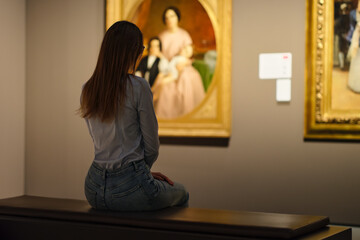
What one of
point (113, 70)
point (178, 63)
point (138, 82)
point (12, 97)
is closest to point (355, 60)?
point (178, 63)

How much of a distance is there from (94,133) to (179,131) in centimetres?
346

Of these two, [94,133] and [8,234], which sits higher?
[94,133]

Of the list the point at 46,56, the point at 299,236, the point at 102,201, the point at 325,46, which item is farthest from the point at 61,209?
the point at 46,56

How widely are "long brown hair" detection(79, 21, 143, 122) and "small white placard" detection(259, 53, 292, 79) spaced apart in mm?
3352

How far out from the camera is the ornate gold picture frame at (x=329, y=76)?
6.99 metres

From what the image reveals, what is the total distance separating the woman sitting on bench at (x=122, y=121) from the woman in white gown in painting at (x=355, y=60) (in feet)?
11.3

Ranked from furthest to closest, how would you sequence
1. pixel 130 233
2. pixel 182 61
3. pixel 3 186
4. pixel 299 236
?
1. pixel 3 186
2. pixel 182 61
3. pixel 130 233
4. pixel 299 236

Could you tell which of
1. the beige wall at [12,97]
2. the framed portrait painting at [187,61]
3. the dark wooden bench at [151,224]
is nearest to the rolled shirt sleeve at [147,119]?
the dark wooden bench at [151,224]

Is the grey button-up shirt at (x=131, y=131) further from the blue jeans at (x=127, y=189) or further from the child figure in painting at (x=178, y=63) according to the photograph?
the child figure in painting at (x=178, y=63)

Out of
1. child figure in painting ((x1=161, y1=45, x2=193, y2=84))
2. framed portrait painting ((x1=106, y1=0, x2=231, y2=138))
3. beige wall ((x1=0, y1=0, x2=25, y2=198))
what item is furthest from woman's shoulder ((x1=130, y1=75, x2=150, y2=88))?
beige wall ((x1=0, y1=0, x2=25, y2=198))

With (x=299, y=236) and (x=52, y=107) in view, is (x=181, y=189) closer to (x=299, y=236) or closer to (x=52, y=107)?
(x=299, y=236)

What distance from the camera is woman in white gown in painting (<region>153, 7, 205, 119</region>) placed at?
778 cm

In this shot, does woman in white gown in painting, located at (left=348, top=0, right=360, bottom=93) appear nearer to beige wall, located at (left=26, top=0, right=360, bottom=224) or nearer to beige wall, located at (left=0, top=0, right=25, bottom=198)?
beige wall, located at (left=26, top=0, right=360, bottom=224)

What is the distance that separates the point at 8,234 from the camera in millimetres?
4750
